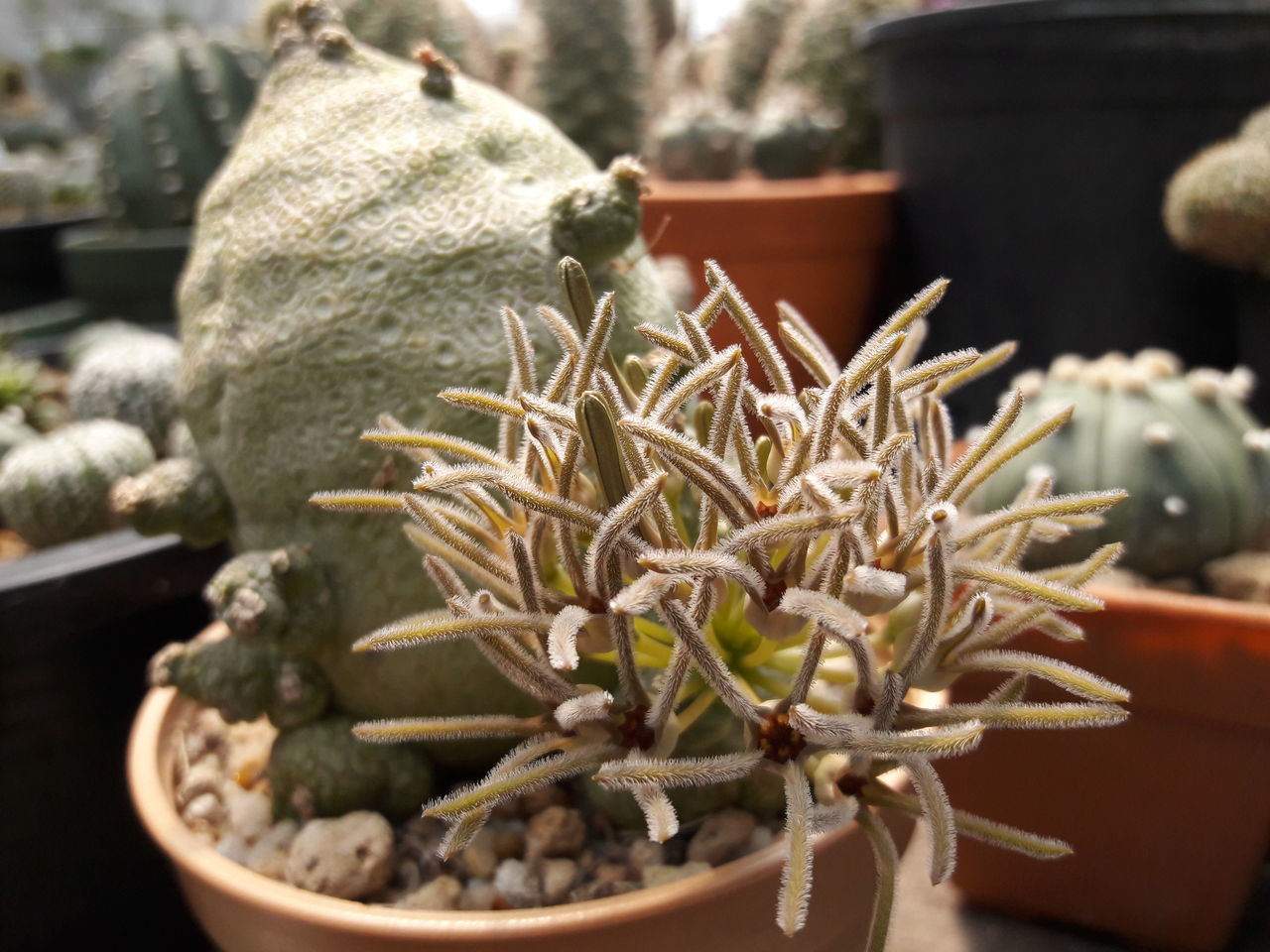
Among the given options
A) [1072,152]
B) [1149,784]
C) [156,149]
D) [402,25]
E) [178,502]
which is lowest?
[1149,784]

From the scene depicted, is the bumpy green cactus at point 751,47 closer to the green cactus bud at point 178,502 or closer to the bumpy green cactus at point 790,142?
the bumpy green cactus at point 790,142

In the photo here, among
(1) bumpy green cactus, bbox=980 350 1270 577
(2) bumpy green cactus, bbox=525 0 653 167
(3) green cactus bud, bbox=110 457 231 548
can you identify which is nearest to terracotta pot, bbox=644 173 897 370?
(2) bumpy green cactus, bbox=525 0 653 167

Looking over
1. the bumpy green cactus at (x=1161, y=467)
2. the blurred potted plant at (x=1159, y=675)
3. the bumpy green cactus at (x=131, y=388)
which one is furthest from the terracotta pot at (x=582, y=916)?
the bumpy green cactus at (x=131, y=388)

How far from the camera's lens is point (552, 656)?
406 mm

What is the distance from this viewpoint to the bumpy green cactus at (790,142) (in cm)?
157

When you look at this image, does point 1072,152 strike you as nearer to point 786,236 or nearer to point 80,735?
point 786,236

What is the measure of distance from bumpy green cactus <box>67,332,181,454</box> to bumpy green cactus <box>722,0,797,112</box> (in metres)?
1.38

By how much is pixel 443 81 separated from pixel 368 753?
421mm

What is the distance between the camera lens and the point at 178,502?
0.63 metres

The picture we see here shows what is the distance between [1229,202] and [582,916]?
3.21 feet

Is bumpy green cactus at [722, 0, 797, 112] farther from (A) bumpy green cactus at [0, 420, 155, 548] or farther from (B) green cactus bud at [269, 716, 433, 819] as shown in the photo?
Result: (B) green cactus bud at [269, 716, 433, 819]

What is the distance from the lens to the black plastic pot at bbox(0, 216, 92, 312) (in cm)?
204

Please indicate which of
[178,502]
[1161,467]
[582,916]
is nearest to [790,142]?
[1161,467]

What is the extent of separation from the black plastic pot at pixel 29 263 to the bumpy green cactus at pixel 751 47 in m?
1.40
